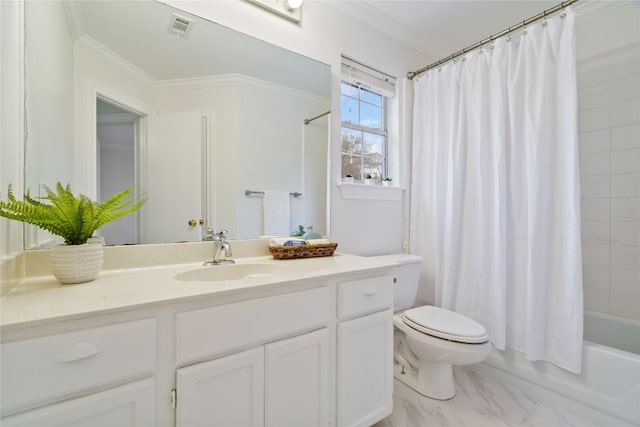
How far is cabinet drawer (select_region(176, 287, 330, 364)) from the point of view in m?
0.81

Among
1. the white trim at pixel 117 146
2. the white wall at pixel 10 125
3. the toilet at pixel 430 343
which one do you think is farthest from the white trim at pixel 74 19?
the toilet at pixel 430 343

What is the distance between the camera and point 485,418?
56.1 inches

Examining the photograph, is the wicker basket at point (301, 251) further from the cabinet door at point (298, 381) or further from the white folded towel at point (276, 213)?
the cabinet door at point (298, 381)

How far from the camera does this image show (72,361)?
0.66m

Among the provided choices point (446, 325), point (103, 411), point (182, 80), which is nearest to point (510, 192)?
point (446, 325)

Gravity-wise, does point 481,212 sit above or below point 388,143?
below

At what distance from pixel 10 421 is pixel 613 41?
3290 mm

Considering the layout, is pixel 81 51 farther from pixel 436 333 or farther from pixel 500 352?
pixel 500 352

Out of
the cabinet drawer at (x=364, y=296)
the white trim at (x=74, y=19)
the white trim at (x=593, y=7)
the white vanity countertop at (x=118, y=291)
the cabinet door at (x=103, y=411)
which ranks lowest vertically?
the cabinet door at (x=103, y=411)

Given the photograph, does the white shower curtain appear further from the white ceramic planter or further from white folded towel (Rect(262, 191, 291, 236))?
the white ceramic planter

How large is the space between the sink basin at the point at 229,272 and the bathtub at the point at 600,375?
1.57 meters

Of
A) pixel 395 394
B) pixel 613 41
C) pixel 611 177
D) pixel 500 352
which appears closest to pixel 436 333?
pixel 395 394

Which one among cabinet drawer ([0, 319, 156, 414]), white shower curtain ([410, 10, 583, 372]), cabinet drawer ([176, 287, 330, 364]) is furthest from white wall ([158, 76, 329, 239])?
white shower curtain ([410, 10, 583, 372])

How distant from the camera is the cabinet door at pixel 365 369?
3.72 ft
